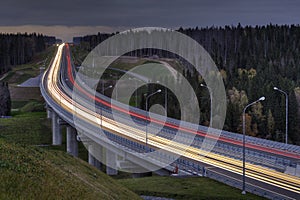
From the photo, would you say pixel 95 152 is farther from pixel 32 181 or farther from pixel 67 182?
pixel 32 181

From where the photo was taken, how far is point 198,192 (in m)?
43.4

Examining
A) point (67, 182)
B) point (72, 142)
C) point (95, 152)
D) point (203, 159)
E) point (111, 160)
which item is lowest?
point (72, 142)

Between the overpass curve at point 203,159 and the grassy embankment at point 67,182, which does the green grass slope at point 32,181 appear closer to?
the grassy embankment at point 67,182

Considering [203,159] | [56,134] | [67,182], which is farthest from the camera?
[56,134]

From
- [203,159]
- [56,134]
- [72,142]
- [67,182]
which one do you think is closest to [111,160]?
[203,159]

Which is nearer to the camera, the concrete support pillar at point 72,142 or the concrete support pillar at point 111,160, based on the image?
the concrete support pillar at point 111,160

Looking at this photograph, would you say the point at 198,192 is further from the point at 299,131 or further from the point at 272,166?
the point at 299,131

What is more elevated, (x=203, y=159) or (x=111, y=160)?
(x=203, y=159)

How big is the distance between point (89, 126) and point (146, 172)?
1731cm

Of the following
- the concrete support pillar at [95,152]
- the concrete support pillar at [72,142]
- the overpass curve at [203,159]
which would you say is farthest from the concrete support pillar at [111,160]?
the concrete support pillar at [72,142]

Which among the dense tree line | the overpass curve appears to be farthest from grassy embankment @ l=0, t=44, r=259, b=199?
the dense tree line

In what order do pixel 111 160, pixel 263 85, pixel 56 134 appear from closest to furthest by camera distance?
pixel 111 160, pixel 56 134, pixel 263 85

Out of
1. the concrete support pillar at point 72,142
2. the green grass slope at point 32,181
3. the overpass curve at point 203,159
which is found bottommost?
the concrete support pillar at point 72,142

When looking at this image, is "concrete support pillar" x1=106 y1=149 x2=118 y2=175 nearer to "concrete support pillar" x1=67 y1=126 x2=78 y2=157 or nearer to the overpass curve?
the overpass curve
